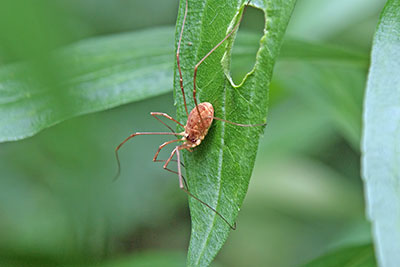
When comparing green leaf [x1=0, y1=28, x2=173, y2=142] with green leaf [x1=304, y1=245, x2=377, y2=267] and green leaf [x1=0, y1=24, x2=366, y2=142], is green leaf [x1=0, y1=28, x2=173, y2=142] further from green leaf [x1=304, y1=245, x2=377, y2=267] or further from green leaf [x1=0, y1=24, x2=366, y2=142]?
green leaf [x1=304, y1=245, x2=377, y2=267]

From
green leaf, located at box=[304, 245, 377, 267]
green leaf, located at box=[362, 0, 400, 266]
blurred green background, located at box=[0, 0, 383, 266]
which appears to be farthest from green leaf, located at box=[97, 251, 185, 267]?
green leaf, located at box=[362, 0, 400, 266]

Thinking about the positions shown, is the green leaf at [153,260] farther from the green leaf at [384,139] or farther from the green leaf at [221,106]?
the green leaf at [384,139]

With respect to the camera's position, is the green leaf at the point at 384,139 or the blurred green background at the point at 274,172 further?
the blurred green background at the point at 274,172

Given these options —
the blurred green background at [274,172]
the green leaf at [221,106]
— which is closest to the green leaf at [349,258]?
the blurred green background at [274,172]

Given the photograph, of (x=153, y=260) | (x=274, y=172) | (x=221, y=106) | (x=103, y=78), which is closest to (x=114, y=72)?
(x=103, y=78)

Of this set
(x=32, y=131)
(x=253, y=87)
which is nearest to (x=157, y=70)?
(x=32, y=131)

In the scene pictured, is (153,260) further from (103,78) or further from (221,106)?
(221,106)
